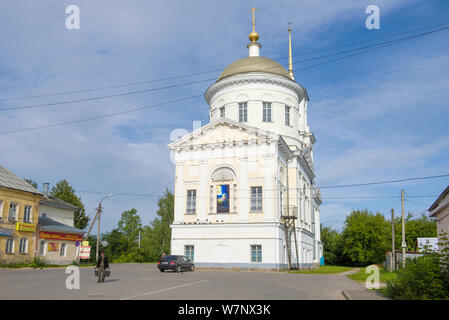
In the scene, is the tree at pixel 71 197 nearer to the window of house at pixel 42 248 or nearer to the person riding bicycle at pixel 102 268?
the window of house at pixel 42 248

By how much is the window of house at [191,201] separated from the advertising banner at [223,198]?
2.24 metres

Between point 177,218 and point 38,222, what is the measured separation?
545 inches

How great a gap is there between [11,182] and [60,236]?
7.43 metres

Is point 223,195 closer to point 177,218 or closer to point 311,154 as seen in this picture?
point 177,218

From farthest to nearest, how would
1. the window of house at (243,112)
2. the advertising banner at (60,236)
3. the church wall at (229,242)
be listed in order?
1. the window of house at (243,112)
2. the advertising banner at (60,236)
3. the church wall at (229,242)

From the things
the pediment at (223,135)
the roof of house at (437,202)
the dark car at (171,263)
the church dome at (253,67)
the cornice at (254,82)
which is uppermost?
the church dome at (253,67)

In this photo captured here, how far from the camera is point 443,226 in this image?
21.4 metres

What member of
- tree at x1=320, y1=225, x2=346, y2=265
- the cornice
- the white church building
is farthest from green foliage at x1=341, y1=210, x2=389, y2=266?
the cornice

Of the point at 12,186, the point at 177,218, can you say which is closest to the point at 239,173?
the point at 177,218

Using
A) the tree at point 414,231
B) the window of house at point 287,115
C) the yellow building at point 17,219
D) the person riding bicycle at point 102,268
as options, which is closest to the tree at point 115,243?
the yellow building at point 17,219

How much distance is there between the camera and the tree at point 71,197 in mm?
63031

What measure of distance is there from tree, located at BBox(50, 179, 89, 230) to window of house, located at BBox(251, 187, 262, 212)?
124 feet

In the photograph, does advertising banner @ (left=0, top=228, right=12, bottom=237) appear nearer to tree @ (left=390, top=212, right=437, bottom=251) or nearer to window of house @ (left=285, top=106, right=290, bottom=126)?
window of house @ (left=285, top=106, right=290, bottom=126)

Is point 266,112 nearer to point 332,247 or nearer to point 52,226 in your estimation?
point 52,226
